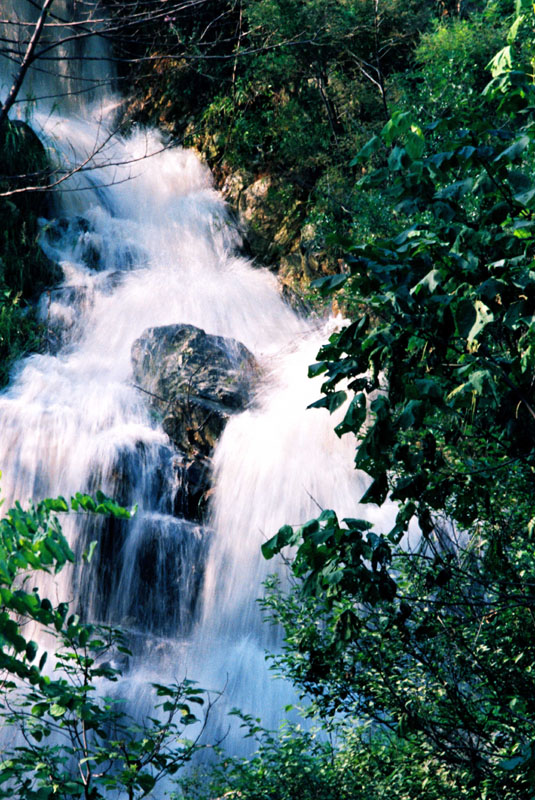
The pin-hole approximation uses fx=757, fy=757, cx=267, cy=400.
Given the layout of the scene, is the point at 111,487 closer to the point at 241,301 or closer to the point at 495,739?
the point at 241,301

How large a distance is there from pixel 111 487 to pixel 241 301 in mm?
4718

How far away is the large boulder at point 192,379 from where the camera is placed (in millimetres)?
8539

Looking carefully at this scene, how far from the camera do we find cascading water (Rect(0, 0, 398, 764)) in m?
6.86

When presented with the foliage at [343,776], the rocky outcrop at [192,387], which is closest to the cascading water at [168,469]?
the rocky outcrop at [192,387]

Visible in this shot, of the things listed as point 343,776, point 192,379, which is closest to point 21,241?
point 192,379

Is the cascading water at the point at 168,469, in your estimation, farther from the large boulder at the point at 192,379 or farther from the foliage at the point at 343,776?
the foliage at the point at 343,776

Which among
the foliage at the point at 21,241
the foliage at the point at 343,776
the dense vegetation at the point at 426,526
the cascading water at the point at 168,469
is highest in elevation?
the foliage at the point at 21,241

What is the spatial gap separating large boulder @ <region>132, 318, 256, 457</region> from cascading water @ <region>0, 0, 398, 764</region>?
183 mm

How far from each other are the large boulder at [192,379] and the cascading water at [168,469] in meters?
0.18

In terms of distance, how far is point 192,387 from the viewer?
8.84m

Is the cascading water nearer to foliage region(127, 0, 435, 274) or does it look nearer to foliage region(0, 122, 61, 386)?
foliage region(0, 122, 61, 386)

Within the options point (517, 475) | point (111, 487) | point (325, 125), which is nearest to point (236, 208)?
Result: point (325, 125)

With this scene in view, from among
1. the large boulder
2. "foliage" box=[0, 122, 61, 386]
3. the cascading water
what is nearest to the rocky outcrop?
the large boulder

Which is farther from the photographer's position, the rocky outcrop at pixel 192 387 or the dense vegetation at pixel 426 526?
the rocky outcrop at pixel 192 387
